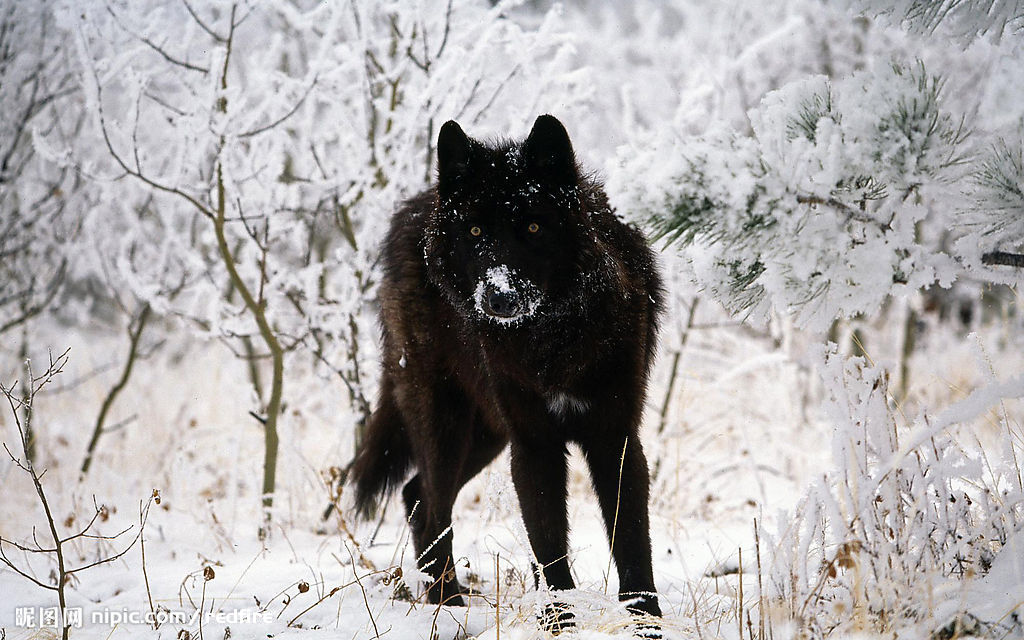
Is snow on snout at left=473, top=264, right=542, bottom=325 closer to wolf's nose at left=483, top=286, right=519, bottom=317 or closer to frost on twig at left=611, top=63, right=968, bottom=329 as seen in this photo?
wolf's nose at left=483, top=286, right=519, bottom=317

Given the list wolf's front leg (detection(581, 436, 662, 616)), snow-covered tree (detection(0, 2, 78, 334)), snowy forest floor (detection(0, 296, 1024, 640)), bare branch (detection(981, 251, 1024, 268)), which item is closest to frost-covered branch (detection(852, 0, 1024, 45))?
bare branch (detection(981, 251, 1024, 268))

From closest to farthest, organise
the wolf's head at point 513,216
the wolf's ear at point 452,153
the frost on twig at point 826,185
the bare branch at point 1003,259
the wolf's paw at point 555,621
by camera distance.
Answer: the frost on twig at point 826,185
the bare branch at point 1003,259
the wolf's paw at point 555,621
the wolf's head at point 513,216
the wolf's ear at point 452,153

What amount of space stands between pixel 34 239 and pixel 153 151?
51.4 inches

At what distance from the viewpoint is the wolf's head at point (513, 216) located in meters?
2.70

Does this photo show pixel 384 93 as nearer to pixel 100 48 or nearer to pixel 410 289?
pixel 100 48

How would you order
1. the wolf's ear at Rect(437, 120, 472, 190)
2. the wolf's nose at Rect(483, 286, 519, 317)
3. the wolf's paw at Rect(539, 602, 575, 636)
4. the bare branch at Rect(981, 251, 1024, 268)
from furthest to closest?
1. the wolf's ear at Rect(437, 120, 472, 190)
2. the wolf's nose at Rect(483, 286, 519, 317)
3. the wolf's paw at Rect(539, 602, 575, 636)
4. the bare branch at Rect(981, 251, 1024, 268)

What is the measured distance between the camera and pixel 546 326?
281 centimetres

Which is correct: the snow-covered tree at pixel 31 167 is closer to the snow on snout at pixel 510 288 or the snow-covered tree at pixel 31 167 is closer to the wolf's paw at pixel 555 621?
the snow on snout at pixel 510 288

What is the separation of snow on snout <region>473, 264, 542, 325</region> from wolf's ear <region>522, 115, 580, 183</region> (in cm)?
45

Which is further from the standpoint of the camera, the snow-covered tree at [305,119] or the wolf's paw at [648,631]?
the snow-covered tree at [305,119]

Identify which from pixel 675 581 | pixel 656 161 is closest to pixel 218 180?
pixel 656 161

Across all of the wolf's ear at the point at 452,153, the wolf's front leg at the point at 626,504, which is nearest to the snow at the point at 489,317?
the wolf's front leg at the point at 626,504

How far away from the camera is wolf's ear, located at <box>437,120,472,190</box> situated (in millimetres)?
2812

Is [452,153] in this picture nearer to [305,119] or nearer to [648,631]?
[648,631]
